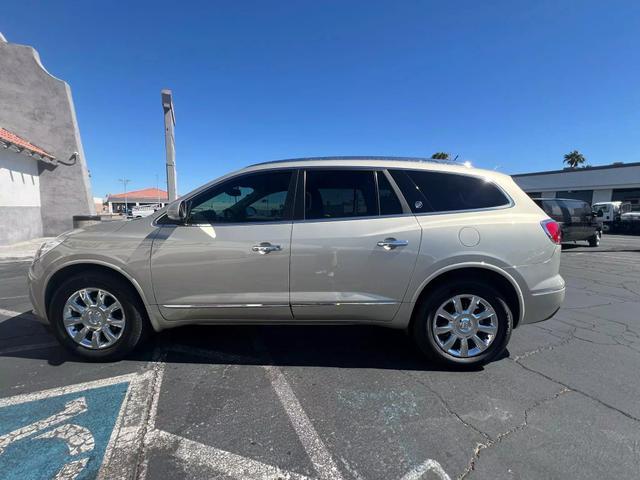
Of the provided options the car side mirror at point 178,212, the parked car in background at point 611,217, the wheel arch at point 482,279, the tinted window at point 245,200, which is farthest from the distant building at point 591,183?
the car side mirror at point 178,212

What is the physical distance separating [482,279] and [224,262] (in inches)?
90.5

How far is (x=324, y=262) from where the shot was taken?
311 cm

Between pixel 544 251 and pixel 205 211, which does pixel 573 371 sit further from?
pixel 205 211

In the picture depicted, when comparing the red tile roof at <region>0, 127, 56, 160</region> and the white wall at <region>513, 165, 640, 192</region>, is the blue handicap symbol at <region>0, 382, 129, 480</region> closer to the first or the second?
the red tile roof at <region>0, 127, 56, 160</region>

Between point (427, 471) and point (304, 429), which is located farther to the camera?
Result: point (304, 429)

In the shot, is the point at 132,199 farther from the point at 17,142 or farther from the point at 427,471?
the point at 427,471

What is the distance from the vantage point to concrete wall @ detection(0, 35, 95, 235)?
1442 cm

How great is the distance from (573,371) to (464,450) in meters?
1.75

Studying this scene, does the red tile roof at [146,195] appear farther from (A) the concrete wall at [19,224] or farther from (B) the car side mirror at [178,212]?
(B) the car side mirror at [178,212]

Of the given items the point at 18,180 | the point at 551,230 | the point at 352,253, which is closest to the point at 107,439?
the point at 352,253

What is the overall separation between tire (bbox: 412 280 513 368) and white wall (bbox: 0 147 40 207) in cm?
1475

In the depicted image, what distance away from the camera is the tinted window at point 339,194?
127 inches

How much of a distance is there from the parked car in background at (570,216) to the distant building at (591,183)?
2513cm

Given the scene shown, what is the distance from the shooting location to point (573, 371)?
327cm
